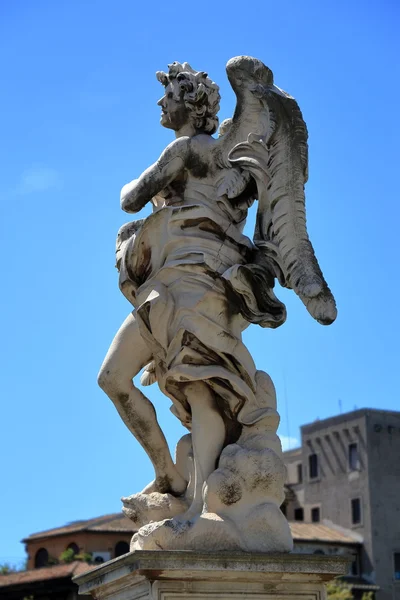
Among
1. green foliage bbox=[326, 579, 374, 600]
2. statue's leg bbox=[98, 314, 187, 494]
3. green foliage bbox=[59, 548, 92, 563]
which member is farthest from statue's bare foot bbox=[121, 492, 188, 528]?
green foliage bbox=[59, 548, 92, 563]

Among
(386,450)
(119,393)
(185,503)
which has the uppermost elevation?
(386,450)

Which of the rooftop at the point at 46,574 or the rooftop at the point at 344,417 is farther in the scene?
the rooftop at the point at 344,417

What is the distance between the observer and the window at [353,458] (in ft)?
222

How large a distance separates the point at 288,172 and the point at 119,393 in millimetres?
1626

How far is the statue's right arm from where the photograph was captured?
758cm

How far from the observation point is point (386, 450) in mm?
67938

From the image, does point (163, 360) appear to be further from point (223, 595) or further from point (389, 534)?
point (389, 534)

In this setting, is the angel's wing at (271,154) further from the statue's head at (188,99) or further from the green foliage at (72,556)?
the green foliage at (72,556)

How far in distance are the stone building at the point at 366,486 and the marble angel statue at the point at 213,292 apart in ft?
197

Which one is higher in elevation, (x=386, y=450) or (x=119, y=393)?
(x=386, y=450)

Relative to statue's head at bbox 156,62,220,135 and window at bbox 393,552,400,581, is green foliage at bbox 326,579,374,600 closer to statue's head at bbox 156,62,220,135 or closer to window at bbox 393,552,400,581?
window at bbox 393,552,400,581

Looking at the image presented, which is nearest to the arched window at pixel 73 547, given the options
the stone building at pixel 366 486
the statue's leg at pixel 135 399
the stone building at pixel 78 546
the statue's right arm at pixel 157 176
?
the stone building at pixel 78 546

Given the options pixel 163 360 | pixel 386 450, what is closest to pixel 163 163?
pixel 163 360

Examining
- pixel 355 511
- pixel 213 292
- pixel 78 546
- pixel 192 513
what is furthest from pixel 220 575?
pixel 355 511
